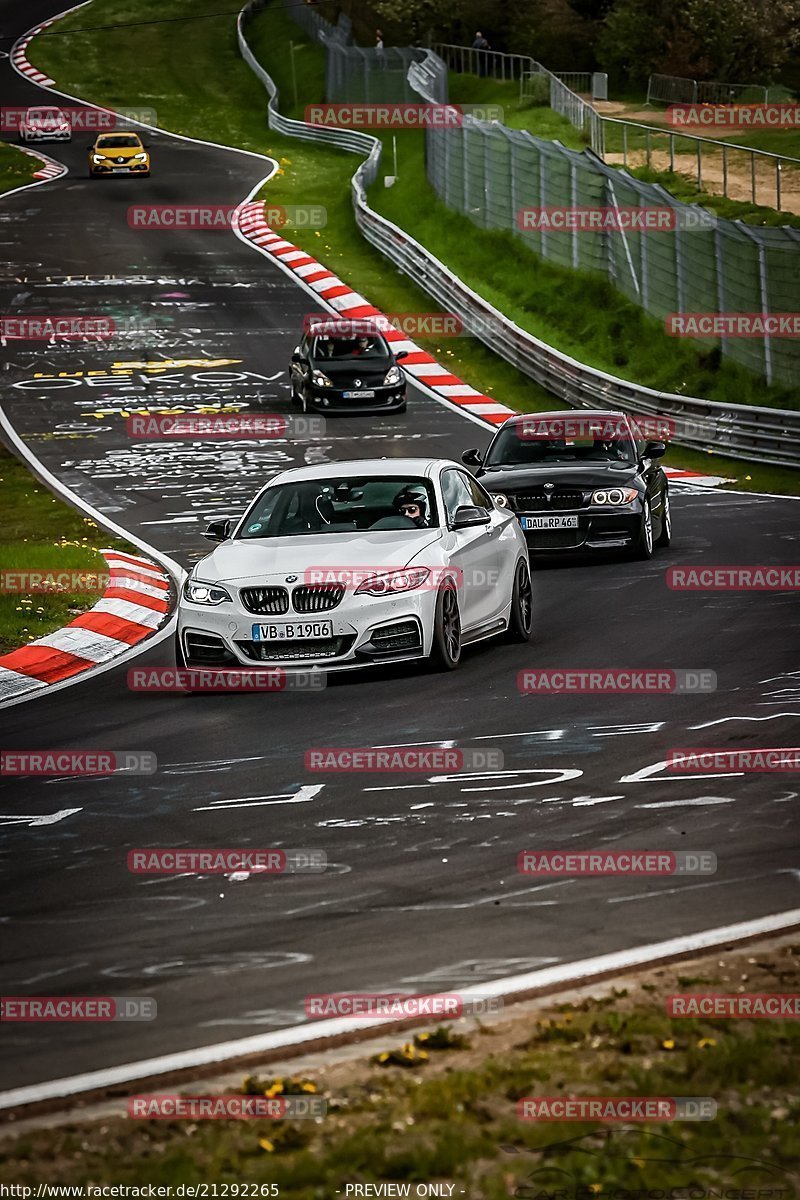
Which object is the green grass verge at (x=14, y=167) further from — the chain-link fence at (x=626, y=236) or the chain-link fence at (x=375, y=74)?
the chain-link fence at (x=626, y=236)

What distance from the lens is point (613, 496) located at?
61.2ft

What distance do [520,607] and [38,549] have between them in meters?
6.89

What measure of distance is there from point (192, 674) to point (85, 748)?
1.92m

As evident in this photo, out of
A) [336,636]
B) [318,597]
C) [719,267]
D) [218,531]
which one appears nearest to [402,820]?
[336,636]

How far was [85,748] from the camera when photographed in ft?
37.1

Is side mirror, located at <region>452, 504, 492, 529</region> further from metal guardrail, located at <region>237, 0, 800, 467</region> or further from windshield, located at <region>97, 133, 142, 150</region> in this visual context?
windshield, located at <region>97, 133, 142, 150</region>

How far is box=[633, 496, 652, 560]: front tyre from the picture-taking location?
61.8ft

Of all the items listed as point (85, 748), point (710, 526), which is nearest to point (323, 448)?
point (710, 526)

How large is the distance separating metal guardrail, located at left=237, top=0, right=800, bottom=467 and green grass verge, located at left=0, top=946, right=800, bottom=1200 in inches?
857

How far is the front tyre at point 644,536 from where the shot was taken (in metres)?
18.8

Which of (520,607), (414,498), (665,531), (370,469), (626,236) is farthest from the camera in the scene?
(626,236)

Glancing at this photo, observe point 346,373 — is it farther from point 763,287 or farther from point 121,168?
point 121,168

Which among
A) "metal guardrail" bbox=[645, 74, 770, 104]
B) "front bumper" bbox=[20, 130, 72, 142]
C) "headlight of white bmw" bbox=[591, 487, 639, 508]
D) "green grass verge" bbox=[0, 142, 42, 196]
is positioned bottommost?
"green grass verge" bbox=[0, 142, 42, 196]

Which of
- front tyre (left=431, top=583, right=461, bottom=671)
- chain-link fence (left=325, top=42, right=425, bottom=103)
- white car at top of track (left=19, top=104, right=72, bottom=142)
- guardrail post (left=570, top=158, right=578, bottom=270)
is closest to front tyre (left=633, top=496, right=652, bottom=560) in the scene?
front tyre (left=431, top=583, right=461, bottom=671)
